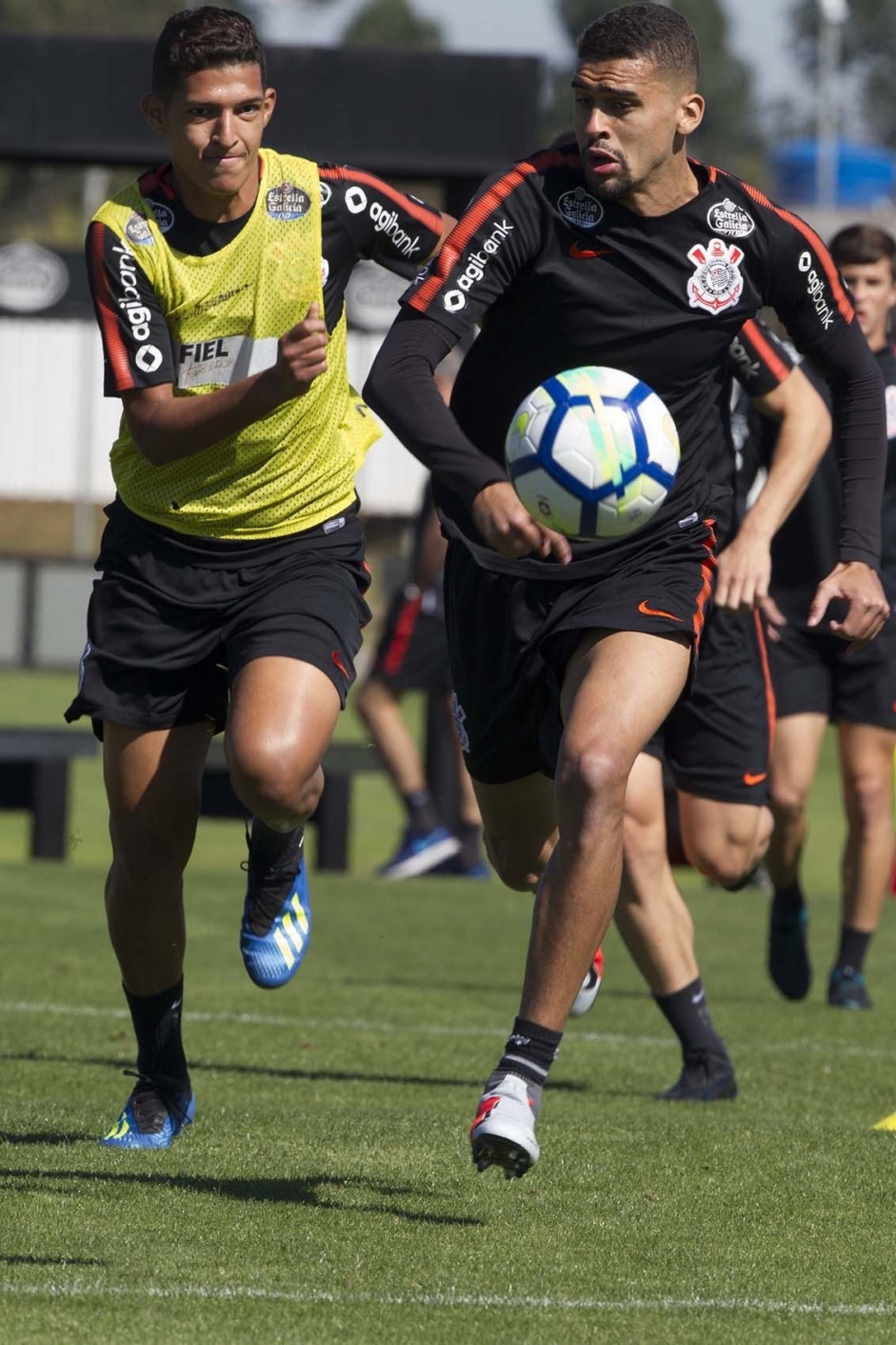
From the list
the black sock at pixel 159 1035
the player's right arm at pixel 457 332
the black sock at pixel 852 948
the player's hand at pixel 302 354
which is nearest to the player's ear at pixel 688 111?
the player's right arm at pixel 457 332

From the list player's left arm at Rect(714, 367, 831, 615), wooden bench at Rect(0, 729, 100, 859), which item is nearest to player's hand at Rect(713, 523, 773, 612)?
player's left arm at Rect(714, 367, 831, 615)

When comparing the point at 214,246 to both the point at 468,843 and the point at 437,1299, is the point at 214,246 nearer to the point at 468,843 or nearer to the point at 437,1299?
the point at 437,1299

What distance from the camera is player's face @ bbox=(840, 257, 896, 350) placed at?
822cm

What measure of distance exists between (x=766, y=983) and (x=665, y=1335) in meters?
5.95

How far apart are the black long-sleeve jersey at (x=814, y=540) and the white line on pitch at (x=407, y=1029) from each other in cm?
181

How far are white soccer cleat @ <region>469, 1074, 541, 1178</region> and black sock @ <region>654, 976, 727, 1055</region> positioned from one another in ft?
6.88

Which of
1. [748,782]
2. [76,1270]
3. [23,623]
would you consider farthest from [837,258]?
[23,623]

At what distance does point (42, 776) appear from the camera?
42.4ft

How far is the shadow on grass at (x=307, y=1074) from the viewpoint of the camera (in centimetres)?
659

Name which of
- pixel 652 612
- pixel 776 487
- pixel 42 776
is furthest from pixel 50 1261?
pixel 42 776

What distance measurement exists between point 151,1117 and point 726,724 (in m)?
2.41

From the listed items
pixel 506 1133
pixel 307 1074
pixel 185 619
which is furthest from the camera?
pixel 307 1074

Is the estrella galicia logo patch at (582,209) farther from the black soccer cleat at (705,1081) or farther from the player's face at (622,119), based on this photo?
the black soccer cleat at (705,1081)

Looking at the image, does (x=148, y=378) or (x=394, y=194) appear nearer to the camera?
(x=148, y=378)
